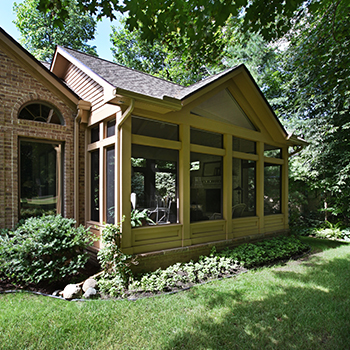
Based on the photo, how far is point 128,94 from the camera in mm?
4504

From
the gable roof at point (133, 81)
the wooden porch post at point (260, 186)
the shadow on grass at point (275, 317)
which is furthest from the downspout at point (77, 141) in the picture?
the wooden porch post at point (260, 186)

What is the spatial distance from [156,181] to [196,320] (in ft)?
9.71

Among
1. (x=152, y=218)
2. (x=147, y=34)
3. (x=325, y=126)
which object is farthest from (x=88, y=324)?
(x=325, y=126)

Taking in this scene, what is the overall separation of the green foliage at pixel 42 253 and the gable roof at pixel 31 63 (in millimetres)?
3189

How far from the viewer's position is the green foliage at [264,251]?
19.2 ft

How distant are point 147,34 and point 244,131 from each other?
4.53 metres

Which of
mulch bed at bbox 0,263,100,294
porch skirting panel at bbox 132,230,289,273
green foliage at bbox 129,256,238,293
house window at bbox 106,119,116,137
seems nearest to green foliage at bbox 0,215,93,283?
mulch bed at bbox 0,263,100,294

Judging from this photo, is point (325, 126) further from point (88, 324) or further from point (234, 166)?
point (88, 324)

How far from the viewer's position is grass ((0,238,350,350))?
2893mm

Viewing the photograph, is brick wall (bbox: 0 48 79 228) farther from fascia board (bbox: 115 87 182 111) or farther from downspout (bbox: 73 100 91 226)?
fascia board (bbox: 115 87 182 111)

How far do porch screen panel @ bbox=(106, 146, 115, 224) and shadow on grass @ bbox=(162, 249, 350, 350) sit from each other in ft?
7.38

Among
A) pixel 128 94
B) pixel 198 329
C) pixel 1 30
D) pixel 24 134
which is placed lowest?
pixel 198 329

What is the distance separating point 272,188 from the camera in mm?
8492

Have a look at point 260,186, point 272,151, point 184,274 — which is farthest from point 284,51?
point 184,274
